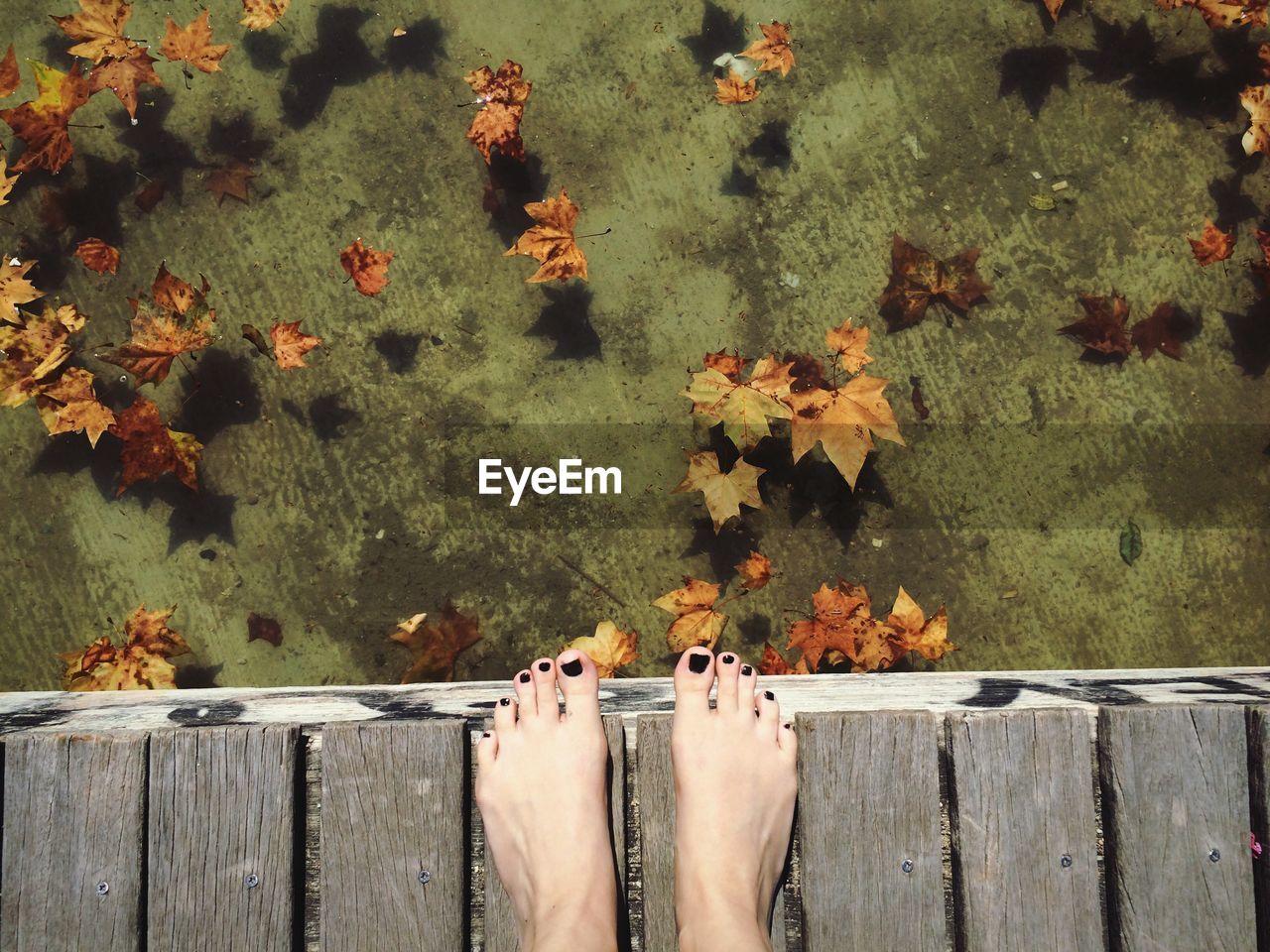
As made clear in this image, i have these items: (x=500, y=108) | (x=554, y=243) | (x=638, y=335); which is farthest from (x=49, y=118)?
(x=638, y=335)

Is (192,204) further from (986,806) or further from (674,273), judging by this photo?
(986,806)

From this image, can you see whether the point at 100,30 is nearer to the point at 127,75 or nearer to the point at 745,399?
the point at 127,75

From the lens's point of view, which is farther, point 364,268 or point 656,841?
point 364,268

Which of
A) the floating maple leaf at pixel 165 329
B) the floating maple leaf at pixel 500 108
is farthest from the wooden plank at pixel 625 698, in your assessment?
the floating maple leaf at pixel 500 108

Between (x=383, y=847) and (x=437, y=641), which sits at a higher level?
(x=437, y=641)

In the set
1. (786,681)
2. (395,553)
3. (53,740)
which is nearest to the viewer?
(53,740)

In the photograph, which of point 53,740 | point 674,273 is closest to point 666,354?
point 674,273
